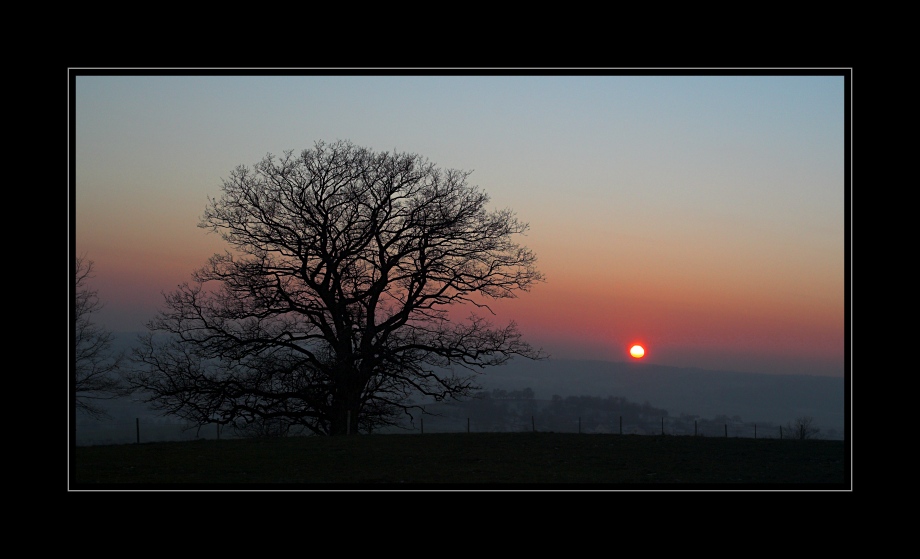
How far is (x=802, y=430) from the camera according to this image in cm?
3203

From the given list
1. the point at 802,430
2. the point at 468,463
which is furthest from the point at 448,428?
the point at 802,430

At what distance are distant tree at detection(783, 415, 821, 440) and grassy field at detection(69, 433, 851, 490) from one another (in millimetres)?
5880

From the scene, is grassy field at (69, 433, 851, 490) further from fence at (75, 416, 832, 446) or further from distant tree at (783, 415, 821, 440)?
distant tree at (783, 415, 821, 440)

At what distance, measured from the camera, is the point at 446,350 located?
94.9 ft

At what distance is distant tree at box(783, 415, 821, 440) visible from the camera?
29.4 metres

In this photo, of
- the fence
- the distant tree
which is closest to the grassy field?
the fence

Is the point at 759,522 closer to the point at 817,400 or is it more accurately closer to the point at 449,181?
the point at 449,181

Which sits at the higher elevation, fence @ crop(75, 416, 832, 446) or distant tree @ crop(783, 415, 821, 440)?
fence @ crop(75, 416, 832, 446)
